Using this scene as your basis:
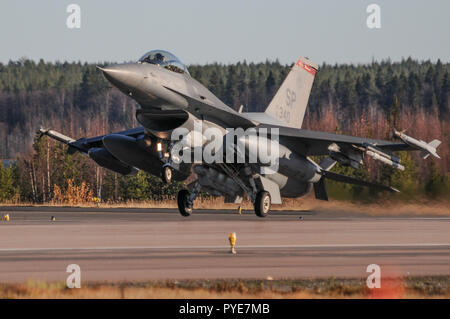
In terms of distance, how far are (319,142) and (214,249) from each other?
35.0 ft

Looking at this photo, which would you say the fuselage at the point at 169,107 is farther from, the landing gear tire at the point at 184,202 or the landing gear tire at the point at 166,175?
the landing gear tire at the point at 166,175

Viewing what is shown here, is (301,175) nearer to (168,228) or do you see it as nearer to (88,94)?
(168,228)

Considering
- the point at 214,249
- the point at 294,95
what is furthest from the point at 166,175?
the point at 294,95

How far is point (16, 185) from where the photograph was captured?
59.9 meters

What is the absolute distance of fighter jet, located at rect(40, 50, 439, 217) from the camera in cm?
2431

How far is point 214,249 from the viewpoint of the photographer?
762 inches

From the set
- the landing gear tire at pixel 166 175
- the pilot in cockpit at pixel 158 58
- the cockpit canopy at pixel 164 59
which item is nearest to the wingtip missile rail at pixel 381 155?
the cockpit canopy at pixel 164 59

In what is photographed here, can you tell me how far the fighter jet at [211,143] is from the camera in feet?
79.8

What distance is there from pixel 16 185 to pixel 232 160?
124 ft

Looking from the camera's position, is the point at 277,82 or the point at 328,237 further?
the point at 277,82

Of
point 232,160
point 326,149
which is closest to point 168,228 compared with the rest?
point 232,160

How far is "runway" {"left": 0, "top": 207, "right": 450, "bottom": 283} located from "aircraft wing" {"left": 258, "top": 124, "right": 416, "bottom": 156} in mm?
3034

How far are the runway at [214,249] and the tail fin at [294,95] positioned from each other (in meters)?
4.86

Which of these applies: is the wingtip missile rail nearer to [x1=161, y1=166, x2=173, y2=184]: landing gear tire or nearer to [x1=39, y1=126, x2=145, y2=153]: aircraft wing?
[x1=161, y1=166, x2=173, y2=184]: landing gear tire
